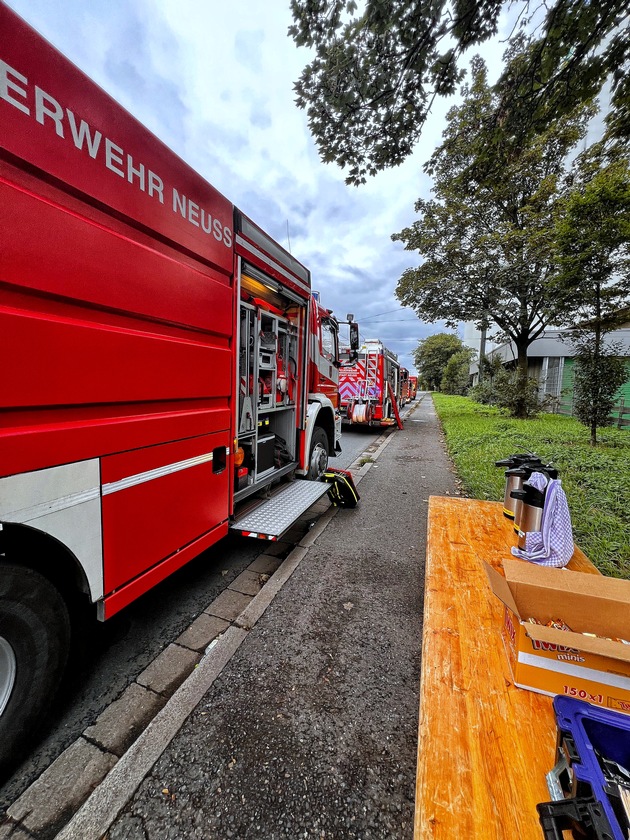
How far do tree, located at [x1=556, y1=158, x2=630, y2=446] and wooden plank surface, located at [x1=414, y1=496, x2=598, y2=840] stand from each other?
7849mm

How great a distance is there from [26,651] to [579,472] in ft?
24.1

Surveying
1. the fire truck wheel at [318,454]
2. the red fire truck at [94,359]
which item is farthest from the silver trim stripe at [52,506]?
the fire truck wheel at [318,454]

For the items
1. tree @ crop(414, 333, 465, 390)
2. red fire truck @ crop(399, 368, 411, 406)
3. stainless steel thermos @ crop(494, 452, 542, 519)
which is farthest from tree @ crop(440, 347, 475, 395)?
stainless steel thermos @ crop(494, 452, 542, 519)

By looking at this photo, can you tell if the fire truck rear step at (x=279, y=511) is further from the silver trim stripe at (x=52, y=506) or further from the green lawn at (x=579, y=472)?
the green lawn at (x=579, y=472)

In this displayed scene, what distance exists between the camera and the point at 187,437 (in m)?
2.31

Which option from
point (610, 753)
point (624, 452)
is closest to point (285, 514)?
point (610, 753)

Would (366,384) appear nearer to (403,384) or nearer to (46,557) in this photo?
(403,384)

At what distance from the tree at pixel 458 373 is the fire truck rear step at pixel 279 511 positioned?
144 feet

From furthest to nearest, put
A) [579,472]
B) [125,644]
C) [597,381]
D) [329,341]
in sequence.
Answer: [597,381] < [579,472] < [329,341] < [125,644]

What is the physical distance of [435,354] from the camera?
2314 inches

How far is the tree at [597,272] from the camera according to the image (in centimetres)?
668

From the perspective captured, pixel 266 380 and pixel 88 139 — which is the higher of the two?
pixel 88 139

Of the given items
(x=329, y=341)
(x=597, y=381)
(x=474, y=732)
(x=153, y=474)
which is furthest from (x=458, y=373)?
(x=474, y=732)

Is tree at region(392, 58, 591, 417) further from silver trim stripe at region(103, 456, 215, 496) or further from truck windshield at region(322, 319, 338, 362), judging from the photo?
silver trim stripe at region(103, 456, 215, 496)
